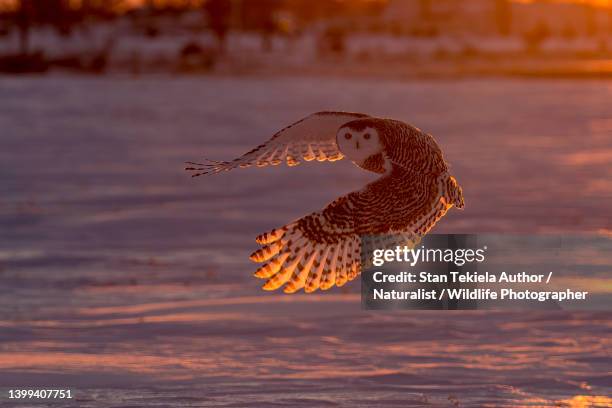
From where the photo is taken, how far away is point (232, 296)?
668 inches

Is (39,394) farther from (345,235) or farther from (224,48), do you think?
(224,48)

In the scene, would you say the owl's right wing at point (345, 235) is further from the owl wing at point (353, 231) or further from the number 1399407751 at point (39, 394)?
the number 1399407751 at point (39, 394)

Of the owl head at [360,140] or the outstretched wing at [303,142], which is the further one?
the outstretched wing at [303,142]

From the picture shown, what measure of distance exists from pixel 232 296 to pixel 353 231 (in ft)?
23.1

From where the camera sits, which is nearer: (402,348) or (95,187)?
(402,348)

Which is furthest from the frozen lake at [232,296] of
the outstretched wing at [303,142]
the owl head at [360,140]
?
the owl head at [360,140]

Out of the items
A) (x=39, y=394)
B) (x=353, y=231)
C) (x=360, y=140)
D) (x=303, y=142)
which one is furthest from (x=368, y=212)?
(x=39, y=394)

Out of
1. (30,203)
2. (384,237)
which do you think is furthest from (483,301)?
(30,203)

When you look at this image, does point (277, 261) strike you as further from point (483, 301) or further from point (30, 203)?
point (30, 203)

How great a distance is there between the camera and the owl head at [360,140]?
31.8 ft

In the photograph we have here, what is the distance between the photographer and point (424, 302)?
52.5ft

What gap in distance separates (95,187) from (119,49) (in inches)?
4464

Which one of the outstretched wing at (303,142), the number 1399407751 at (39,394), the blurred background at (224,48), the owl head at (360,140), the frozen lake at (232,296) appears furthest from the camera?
the blurred background at (224,48)

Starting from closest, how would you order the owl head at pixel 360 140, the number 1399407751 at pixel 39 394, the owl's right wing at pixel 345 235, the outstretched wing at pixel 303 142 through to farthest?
the owl head at pixel 360 140, the owl's right wing at pixel 345 235, the outstretched wing at pixel 303 142, the number 1399407751 at pixel 39 394
